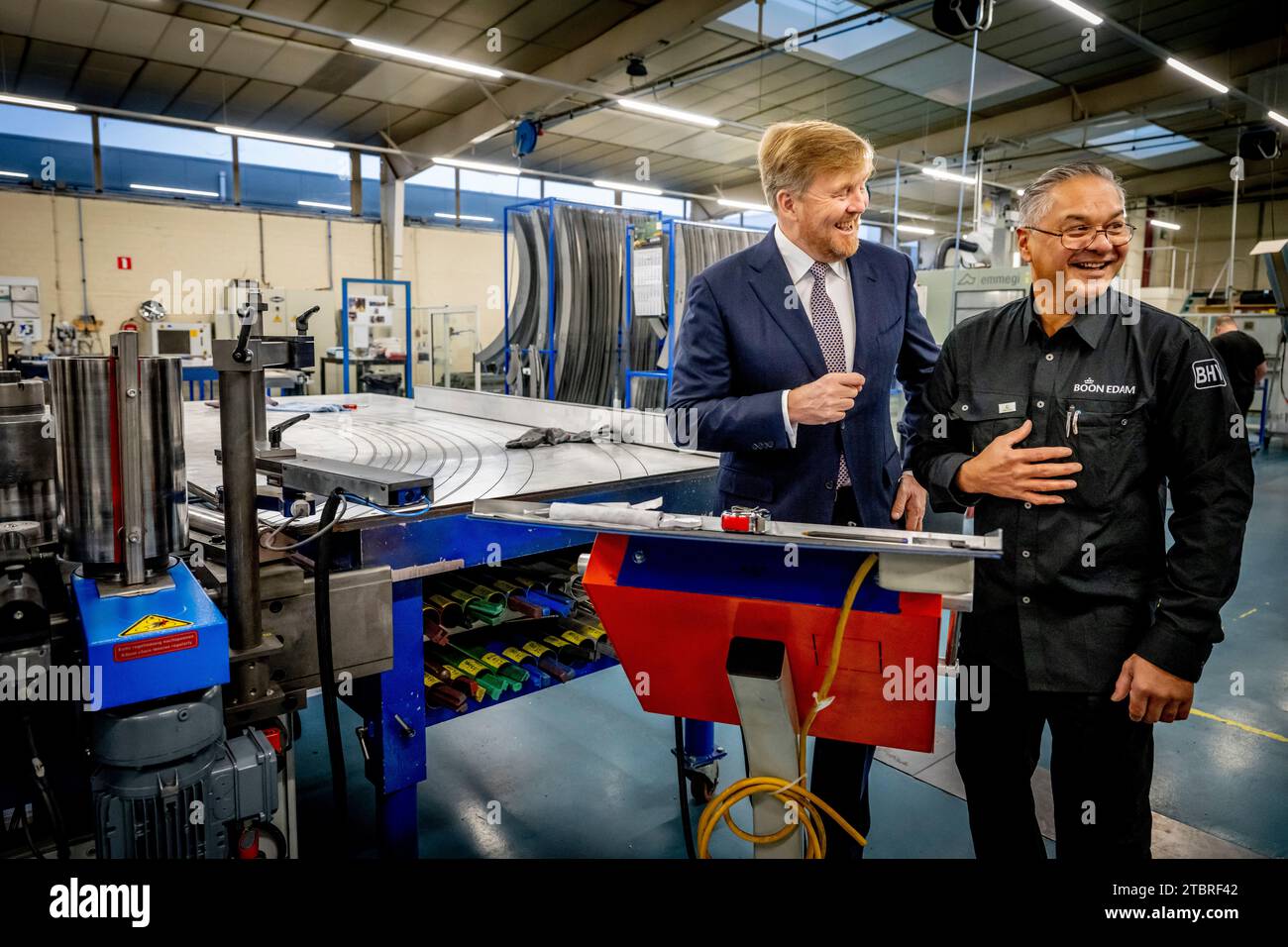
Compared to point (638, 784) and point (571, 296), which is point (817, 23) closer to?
point (571, 296)

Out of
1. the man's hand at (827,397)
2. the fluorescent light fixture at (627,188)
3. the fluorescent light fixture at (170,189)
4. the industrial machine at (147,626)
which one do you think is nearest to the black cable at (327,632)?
the industrial machine at (147,626)

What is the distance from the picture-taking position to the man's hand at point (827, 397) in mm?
1292

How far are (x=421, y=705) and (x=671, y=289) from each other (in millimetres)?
4030

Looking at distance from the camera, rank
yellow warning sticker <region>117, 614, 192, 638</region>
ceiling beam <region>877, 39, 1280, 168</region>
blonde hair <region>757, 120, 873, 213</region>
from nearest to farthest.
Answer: yellow warning sticker <region>117, 614, 192, 638</region> < blonde hair <region>757, 120, 873, 213</region> < ceiling beam <region>877, 39, 1280, 168</region>

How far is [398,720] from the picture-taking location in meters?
1.65

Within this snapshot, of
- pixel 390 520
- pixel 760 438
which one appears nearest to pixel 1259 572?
pixel 760 438

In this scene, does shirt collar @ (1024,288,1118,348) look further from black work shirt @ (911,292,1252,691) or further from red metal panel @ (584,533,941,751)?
red metal panel @ (584,533,941,751)

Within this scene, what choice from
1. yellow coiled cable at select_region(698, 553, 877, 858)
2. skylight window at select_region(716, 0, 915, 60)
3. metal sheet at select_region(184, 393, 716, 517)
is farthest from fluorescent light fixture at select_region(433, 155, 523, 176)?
yellow coiled cable at select_region(698, 553, 877, 858)

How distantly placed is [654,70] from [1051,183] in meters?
8.17

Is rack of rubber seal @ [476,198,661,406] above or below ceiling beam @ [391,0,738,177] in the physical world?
below

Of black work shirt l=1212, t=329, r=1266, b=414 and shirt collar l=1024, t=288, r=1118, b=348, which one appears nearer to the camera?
shirt collar l=1024, t=288, r=1118, b=348

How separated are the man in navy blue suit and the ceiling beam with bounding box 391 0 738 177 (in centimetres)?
588

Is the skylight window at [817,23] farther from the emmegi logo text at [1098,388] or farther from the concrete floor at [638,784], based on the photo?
the emmegi logo text at [1098,388]

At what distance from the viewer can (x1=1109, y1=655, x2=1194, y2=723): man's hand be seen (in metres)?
1.20
